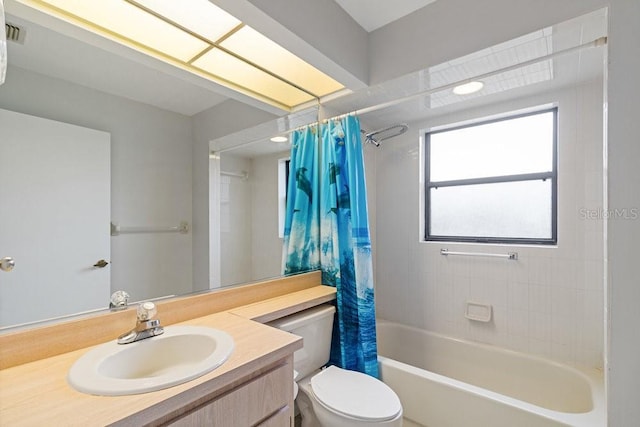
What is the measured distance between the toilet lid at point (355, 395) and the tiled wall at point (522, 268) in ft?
3.54

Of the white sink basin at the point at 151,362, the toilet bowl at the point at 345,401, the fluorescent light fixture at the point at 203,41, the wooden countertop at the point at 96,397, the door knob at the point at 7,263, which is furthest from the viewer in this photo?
the toilet bowl at the point at 345,401

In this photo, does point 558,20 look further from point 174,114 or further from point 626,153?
point 174,114

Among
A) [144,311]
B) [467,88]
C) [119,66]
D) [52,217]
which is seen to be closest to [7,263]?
[52,217]

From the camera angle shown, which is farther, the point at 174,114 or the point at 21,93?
the point at 174,114

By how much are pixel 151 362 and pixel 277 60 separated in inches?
63.3

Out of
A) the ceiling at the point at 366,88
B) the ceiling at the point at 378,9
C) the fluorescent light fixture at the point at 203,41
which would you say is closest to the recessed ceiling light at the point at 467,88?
the ceiling at the point at 366,88

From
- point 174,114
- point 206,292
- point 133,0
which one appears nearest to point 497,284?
point 206,292

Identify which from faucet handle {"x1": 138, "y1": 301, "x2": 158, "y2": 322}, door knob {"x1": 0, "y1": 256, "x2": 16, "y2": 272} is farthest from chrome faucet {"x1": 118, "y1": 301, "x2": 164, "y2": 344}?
door knob {"x1": 0, "y1": 256, "x2": 16, "y2": 272}

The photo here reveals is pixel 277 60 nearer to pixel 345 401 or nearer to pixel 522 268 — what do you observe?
pixel 345 401

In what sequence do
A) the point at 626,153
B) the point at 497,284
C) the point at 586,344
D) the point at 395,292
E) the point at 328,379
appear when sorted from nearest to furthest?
1. the point at 626,153
2. the point at 328,379
3. the point at 586,344
4. the point at 497,284
5. the point at 395,292

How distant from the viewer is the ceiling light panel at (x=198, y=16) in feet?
3.98

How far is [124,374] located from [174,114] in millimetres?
1058

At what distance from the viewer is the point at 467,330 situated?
2180mm

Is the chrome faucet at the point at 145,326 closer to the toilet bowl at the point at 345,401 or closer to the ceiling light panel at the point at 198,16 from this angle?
the toilet bowl at the point at 345,401
